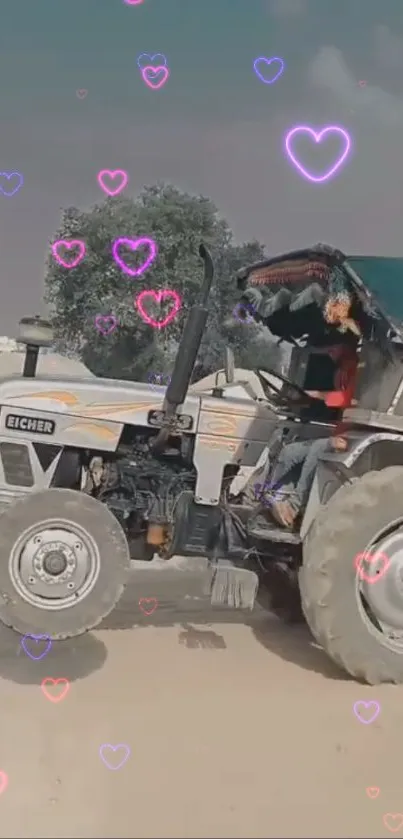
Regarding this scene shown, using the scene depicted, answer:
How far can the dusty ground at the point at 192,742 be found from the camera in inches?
131

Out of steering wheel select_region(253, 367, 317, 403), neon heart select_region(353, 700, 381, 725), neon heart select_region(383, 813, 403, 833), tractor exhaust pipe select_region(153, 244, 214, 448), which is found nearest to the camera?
neon heart select_region(383, 813, 403, 833)

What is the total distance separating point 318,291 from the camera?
5.51 meters

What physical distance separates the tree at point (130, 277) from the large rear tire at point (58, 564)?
18485mm

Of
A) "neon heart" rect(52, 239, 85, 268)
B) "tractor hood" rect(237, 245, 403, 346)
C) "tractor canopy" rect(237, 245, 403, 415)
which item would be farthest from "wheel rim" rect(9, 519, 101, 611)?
"neon heart" rect(52, 239, 85, 268)

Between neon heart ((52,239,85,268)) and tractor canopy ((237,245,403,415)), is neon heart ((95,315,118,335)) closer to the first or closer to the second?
neon heart ((52,239,85,268))

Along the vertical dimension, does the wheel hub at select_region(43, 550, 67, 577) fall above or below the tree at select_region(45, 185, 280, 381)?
below

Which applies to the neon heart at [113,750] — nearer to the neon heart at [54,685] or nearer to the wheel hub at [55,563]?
the neon heart at [54,685]

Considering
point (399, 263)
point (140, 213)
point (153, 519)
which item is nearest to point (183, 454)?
point (153, 519)

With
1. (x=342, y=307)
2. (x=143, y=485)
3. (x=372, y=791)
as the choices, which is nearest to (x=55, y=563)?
(x=143, y=485)

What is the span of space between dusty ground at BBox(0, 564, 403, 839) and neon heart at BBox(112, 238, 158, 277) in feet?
65.2

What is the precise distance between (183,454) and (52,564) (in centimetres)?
125

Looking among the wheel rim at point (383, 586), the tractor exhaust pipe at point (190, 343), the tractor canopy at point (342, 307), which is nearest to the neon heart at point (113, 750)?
the wheel rim at point (383, 586)

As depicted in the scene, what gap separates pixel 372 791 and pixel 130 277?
21945mm

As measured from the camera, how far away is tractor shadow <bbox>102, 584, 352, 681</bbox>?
17.6ft
